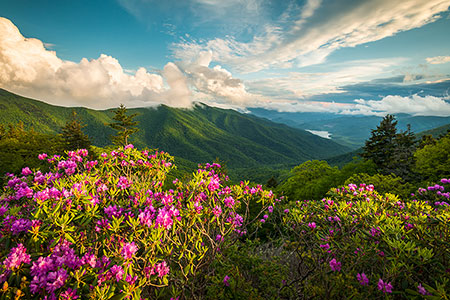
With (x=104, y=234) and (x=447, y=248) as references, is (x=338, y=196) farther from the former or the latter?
(x=104, y=234)

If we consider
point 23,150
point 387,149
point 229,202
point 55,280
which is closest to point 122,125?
point 23,150

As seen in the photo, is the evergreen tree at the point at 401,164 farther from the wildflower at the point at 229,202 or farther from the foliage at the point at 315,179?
the wildflower at the point at 229,202

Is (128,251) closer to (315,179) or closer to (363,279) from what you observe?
(363,279)

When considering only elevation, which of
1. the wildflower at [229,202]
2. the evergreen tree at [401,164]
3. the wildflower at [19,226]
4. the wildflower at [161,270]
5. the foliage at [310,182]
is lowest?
the foliage at [310,182]

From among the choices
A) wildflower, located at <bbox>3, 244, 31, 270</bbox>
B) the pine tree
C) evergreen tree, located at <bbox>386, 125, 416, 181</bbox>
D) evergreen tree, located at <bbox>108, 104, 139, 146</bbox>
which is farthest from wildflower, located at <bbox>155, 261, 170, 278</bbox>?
evergreen tree, located at <bbox>108, 104, 139, 146</bbox>

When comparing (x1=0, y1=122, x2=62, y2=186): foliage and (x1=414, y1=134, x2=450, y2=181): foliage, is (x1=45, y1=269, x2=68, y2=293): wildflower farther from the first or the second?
(x1=0, y1=122, x2=62, y2=186): foliage

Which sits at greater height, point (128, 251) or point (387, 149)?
point (128, 251)

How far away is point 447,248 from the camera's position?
334 centimetres

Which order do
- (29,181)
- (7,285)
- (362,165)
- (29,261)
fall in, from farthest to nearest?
1. (362,165)
2. (29,181)
3. (29,261)
4. (7,285)

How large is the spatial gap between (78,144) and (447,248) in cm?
5205

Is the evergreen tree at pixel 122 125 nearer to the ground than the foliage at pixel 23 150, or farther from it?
farther from it

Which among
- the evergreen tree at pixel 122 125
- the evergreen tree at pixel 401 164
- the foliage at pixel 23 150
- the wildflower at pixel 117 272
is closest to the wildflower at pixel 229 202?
the wildflower at pixel 117 272

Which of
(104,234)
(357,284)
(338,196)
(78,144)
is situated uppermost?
(104,234)

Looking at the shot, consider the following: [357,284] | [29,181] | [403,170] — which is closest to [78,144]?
[29,181]
